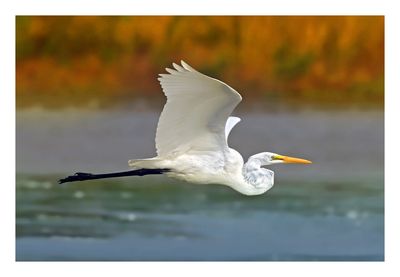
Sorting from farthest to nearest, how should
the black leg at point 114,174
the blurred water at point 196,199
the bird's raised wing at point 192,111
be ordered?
1. the blurred water at point 196,199
2. the black leg at point 114,174
3. the bird's raised wing at point 192,111

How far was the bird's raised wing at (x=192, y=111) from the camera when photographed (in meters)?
3.54

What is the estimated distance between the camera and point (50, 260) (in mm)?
4449

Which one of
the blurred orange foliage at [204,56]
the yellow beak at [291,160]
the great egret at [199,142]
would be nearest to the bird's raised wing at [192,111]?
the great egret at [199,142]

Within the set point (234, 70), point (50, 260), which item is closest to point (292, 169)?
point (234, 70)

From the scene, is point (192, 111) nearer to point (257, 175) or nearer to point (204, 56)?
point (257, 175)

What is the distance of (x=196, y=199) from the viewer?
460 centimetres

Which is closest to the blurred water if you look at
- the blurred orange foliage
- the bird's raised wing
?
the blurred orange foliage

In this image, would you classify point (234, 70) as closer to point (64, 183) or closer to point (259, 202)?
point (259, 202)

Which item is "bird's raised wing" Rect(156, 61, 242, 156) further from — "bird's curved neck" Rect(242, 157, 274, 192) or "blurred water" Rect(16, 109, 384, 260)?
"blurred water" Rect(16, 109, 384, 260)

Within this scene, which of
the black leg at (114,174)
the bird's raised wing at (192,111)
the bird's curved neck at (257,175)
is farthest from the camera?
the bird's curved neck at (257,175)

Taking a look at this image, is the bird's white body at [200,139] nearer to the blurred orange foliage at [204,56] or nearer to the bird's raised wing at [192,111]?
the bird's raised wing at [192,111]

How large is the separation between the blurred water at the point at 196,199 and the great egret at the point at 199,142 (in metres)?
0.40

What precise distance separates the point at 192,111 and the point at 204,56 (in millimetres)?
928

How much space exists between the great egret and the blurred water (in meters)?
0.40
